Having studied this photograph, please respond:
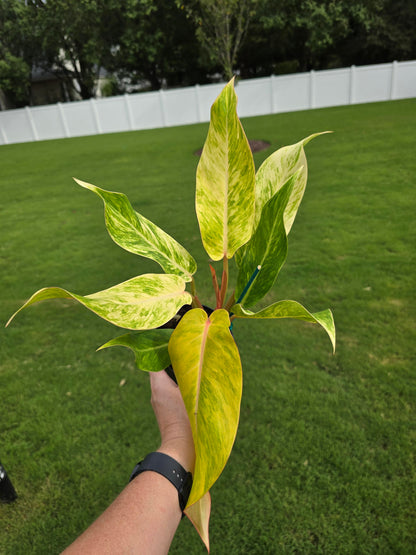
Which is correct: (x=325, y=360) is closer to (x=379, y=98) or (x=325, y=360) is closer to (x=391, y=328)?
(x=391, y=328)

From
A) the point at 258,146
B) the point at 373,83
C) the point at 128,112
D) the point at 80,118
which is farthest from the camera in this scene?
the point at 80,118

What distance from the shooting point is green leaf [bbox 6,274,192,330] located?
542mm

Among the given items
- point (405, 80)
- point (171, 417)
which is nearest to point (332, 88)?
point (405, 80)

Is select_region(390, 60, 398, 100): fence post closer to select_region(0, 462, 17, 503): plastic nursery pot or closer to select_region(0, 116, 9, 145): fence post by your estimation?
select_region(0, 116, 9, 145): fence post

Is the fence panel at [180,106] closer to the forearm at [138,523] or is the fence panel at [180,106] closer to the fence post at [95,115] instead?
the fence post at [95,115]

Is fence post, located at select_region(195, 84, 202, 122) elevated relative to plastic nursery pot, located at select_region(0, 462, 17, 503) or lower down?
elevated

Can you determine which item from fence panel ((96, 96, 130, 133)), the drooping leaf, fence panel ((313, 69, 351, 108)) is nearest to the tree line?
fence panel ((313, 69, 351, 108))

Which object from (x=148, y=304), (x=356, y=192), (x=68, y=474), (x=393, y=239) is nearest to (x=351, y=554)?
(x=68, y=474)

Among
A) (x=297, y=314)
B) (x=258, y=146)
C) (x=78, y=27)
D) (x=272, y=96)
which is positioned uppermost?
(x=78, y=27)

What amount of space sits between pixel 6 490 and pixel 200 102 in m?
15.0

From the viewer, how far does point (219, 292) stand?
2.58ft

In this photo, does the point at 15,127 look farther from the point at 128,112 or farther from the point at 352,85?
the point at 352,85

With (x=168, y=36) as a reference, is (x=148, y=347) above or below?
below

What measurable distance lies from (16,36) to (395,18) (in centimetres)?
1777
